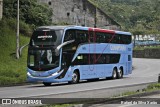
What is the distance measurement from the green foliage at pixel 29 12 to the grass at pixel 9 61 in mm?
3322

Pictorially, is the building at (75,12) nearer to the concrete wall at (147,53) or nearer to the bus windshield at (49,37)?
the bus windshield at (49,37)

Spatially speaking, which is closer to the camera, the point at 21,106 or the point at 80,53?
the point at 21,106

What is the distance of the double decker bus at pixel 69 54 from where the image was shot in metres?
25.0

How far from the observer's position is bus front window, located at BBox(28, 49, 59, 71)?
81.9 feet

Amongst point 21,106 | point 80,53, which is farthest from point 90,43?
point 21,106

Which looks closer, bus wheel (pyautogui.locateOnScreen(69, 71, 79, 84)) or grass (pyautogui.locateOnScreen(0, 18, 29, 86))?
bus wheel (pyautogui.locateOnScreen(69, 71, 79, 84))

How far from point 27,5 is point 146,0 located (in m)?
96.6

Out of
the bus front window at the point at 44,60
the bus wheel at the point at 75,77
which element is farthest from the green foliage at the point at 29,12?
the bus front window at the point at 44,60

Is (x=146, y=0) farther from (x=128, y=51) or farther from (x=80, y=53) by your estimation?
(x=80, y=53)

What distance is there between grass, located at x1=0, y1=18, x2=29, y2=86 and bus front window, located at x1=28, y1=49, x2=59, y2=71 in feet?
13.5

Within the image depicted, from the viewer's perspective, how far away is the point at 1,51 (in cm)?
3625

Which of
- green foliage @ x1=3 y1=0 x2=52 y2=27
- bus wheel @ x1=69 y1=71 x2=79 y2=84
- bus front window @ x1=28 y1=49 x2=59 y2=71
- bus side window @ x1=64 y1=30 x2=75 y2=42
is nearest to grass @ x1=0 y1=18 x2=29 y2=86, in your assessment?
green foliage @ x1=3 y1=0 x2=52 y2=27

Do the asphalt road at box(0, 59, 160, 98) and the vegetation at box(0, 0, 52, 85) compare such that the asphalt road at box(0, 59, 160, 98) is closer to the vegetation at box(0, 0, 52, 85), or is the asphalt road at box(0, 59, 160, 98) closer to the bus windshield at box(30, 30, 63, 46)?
the bus windshield at box(30, 30, 63, 46)

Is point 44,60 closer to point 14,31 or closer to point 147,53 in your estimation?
point 14,31
